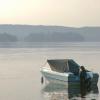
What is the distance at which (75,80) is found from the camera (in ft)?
119

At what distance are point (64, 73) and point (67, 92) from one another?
3728mm

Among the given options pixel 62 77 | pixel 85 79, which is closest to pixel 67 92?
pixel 85 79

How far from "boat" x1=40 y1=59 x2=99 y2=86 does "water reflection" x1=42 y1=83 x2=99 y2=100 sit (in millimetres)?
462

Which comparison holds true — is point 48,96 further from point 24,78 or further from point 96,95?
point 24,78

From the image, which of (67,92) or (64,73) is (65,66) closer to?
(64,73)

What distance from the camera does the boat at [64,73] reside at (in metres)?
36.9

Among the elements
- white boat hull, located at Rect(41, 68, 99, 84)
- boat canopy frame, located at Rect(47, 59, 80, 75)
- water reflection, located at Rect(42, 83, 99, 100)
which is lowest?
water reflection, located at Rect(42, 83, 99, 100)

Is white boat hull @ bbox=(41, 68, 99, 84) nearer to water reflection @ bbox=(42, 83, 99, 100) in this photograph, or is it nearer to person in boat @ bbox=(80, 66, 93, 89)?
water reflection @ bbox=(42, 83, 99, 100)

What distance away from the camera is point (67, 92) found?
1357 inches

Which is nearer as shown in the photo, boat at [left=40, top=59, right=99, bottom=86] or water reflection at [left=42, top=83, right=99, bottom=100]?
water reflection at [left=42, top=83, right=99, bottom=100]

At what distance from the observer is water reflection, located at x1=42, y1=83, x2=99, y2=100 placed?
31.2 m

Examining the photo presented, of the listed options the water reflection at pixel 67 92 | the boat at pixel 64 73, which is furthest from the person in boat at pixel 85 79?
the boat at pixel 64 73

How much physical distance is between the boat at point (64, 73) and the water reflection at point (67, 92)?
1.51ft

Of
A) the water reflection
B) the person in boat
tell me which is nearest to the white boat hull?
the water reflection
